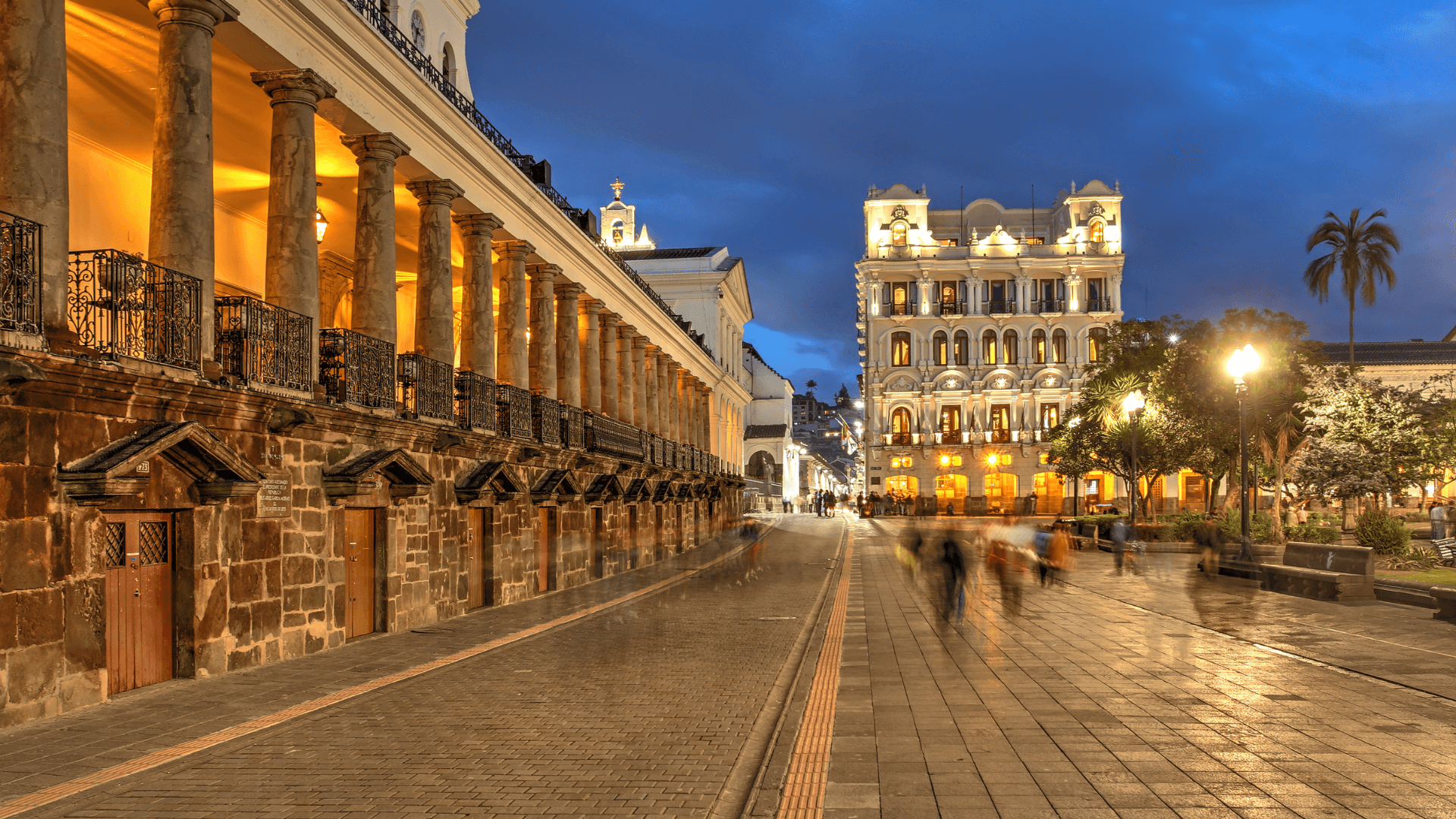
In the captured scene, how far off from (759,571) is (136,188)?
1663 cm

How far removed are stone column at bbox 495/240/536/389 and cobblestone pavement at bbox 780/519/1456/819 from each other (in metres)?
10.3

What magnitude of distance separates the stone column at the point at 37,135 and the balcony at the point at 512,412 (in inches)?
439

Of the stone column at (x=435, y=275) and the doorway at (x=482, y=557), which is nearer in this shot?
the stone column at (x=435, y=275)

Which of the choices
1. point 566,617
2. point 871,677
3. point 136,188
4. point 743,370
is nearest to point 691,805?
point 871,677

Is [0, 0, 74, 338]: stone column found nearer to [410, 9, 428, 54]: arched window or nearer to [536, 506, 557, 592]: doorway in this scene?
[410, 9, 428, 54]: arched window

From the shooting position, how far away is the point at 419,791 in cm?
685

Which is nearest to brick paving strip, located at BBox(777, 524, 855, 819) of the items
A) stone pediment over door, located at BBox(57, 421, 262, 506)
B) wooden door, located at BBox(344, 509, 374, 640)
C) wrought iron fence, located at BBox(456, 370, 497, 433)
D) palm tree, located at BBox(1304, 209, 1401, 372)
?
stone pediment over door, located at BBox(57, 421, 262, 506)

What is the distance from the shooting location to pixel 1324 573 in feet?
61.7

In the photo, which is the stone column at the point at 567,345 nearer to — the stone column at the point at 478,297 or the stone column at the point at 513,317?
the stone column at the point at 513,317

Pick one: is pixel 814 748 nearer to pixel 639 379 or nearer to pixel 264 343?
pixel 264 343

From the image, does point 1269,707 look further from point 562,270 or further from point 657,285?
point 657,285

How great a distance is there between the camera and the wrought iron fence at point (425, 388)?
17016mm

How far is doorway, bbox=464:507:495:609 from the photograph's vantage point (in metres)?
19.0

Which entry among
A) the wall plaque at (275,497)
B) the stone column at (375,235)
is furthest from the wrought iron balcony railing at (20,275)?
the stone column at (375,235)
